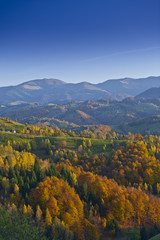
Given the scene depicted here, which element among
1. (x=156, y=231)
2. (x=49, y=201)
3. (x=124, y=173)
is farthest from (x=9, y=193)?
(x=124, y=173)

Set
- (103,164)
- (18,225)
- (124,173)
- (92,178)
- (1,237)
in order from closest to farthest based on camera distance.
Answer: (1,237), (18,225), (92,178), (124,173), (103,164)

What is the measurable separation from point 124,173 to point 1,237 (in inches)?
4495

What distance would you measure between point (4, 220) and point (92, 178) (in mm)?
62584

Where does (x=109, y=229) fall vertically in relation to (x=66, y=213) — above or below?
below

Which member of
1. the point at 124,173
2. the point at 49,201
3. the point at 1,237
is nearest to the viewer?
the point at 1,237

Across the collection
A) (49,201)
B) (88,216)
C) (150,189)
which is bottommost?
(150,189)

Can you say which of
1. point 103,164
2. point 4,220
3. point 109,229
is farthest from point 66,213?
point 103,164

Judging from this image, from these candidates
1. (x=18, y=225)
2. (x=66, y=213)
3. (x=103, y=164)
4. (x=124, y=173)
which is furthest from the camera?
(x=103, y=164)

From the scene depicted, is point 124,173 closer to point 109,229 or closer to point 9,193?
point 109,229

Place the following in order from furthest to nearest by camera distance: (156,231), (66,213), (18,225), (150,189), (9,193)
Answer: (150,189) → (9,193) → (66,213) → (156,231) → (18,225)

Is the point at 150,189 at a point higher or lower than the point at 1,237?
lower

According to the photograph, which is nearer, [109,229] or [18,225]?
[18,225]

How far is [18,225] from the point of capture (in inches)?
2889

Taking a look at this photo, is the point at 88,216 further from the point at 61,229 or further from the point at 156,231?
the point at 156,231
